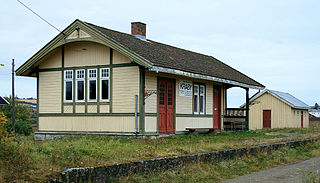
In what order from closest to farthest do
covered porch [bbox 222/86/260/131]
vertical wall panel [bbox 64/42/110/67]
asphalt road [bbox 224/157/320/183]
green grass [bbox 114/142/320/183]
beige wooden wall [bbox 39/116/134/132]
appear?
green grass [bbox 114/142/320/183] < asphalt road [bbox 224/157/320/183] < beige wooden wall [bbox 39/116/134/132] < vertical wall panel [bbox 64/42/110/67] < covered porch [bbox 222/86/260/131]

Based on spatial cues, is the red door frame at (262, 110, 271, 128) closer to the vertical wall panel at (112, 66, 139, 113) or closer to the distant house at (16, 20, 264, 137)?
the distant house at (16, 20, 264, 137)

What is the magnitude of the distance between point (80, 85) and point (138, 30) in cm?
499

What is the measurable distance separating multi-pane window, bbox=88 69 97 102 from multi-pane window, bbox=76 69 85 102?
0.36 m

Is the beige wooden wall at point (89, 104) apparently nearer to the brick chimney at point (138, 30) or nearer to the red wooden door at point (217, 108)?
the brick chimney at point (138, 30)

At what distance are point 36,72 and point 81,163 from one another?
12548mm

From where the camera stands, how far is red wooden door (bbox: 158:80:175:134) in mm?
18750

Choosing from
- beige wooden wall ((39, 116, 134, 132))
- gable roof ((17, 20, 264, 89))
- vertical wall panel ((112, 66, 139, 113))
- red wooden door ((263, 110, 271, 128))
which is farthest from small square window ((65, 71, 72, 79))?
red wooden door ((263, 110, 271, 128))

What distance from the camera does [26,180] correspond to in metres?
7.20

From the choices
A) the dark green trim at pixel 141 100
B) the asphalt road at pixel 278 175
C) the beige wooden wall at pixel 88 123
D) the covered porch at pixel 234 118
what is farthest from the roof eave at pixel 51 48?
the covered porch at pixel 234 118

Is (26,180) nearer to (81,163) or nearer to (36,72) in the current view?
(81,163)

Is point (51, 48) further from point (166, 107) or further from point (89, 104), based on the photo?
point (166, 107)

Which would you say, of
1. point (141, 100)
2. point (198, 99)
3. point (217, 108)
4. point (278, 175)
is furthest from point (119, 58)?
point (278, 175)

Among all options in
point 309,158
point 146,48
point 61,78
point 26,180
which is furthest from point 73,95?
point 26,180

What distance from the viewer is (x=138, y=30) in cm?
2225
